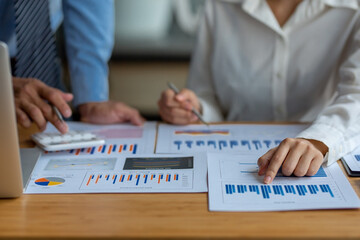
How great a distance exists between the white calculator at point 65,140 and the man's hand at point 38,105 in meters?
0.02

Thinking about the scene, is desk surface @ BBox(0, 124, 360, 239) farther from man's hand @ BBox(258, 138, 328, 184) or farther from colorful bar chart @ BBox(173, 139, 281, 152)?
colorful bar chart @ BBox(173, 139, 281, 152)

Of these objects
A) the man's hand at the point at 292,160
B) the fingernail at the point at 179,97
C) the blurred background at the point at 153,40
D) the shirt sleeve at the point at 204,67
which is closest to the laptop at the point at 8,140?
the man's hand at the point at 292,160

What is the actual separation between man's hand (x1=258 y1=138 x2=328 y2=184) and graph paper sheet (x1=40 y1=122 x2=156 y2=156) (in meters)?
0.27

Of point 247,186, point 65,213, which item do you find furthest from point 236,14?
point 65,213

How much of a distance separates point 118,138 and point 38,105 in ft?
0.66

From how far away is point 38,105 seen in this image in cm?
115

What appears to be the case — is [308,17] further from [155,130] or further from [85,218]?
[85,218]

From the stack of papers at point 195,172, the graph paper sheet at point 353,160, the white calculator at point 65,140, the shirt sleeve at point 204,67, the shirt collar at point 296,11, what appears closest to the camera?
the stack of papers at point 195,172

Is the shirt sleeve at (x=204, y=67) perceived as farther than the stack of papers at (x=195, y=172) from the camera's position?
Yes

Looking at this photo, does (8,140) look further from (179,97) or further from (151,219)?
(179,97)

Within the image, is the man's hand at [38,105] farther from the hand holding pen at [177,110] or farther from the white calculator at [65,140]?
the hand holding pen at [177,110]

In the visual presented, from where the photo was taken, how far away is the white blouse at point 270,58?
1.42 meters

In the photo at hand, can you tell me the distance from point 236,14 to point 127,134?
1.88 ft

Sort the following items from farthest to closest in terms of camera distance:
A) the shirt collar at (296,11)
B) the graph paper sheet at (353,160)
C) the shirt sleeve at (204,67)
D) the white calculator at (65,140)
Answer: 1. the shirt sleeve at (204,67)
2. the shirt collar at (296,11)
3. the white calculator at (65,140)
4. the graph paper sheet at (353,160)
